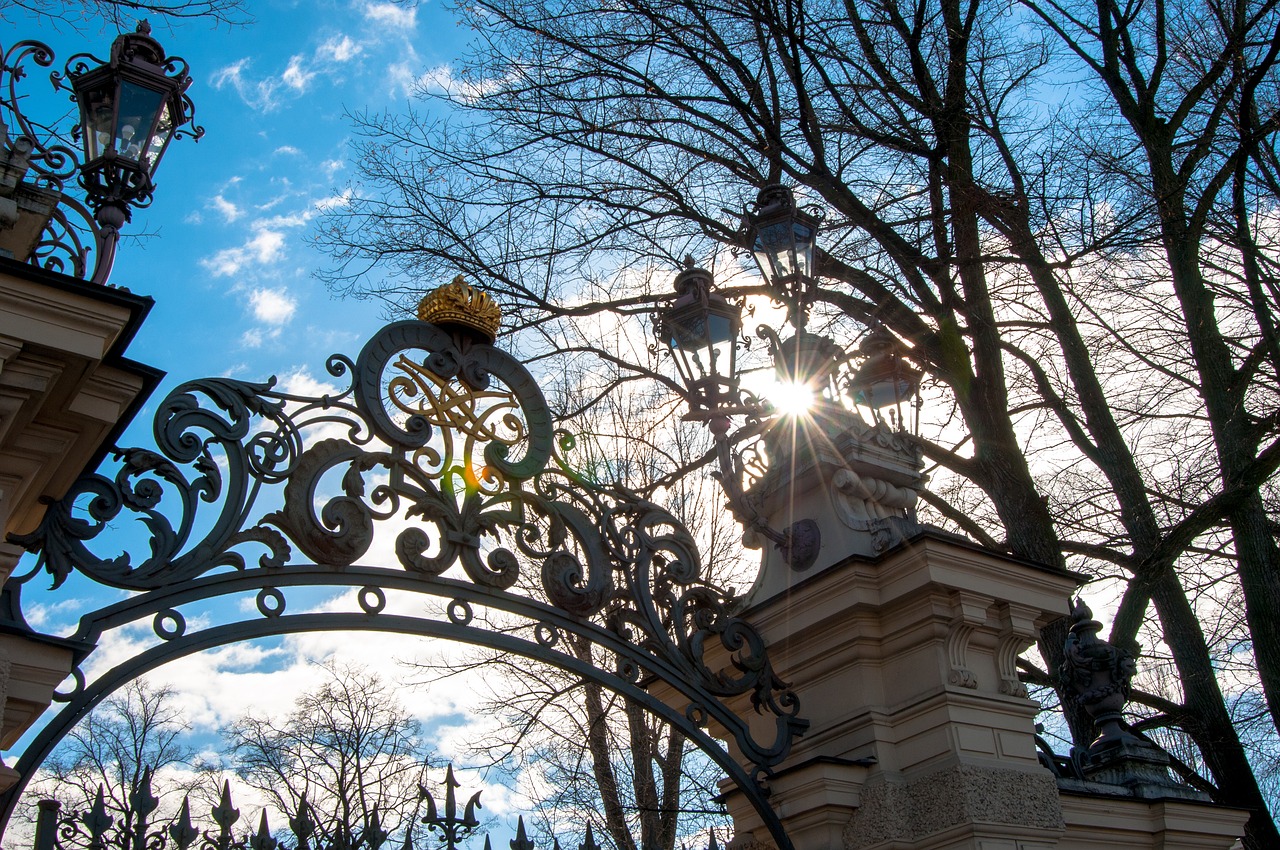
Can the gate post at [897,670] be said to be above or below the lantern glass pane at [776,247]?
below

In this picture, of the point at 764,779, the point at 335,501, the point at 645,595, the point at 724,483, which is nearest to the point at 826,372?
the point at 724,483

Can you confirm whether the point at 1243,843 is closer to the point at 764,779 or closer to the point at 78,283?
the point at 764,779

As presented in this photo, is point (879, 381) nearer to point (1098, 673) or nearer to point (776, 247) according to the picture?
point (776, 247)

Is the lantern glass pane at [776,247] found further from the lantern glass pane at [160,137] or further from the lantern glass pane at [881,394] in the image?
the lantern glass pane at [160,137]

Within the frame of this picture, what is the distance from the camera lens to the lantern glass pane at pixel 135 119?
17.2ft

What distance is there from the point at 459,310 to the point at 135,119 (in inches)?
68.2

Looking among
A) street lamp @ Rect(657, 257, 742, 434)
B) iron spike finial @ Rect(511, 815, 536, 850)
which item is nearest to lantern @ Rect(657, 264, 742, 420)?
street lamp @ Rect(657, 257, 742, 434)

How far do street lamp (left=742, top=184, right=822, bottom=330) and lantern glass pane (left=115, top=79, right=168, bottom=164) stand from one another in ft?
10.6

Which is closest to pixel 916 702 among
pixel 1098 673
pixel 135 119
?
pixel 1098 673

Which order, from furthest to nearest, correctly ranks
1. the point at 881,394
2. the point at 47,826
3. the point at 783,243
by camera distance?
the point at 881,394 < the point at 783,243 < the point at 47,826

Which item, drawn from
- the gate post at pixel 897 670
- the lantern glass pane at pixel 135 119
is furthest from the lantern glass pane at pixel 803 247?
the lantern glass pane at pixel 135 119

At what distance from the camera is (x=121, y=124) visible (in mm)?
5250

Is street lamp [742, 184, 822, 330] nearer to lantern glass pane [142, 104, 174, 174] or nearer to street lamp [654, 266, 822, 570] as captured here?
street lamp [654, 266, 822, 570]

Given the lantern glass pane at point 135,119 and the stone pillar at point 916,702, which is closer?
the lantern glass pane at point 135,119
